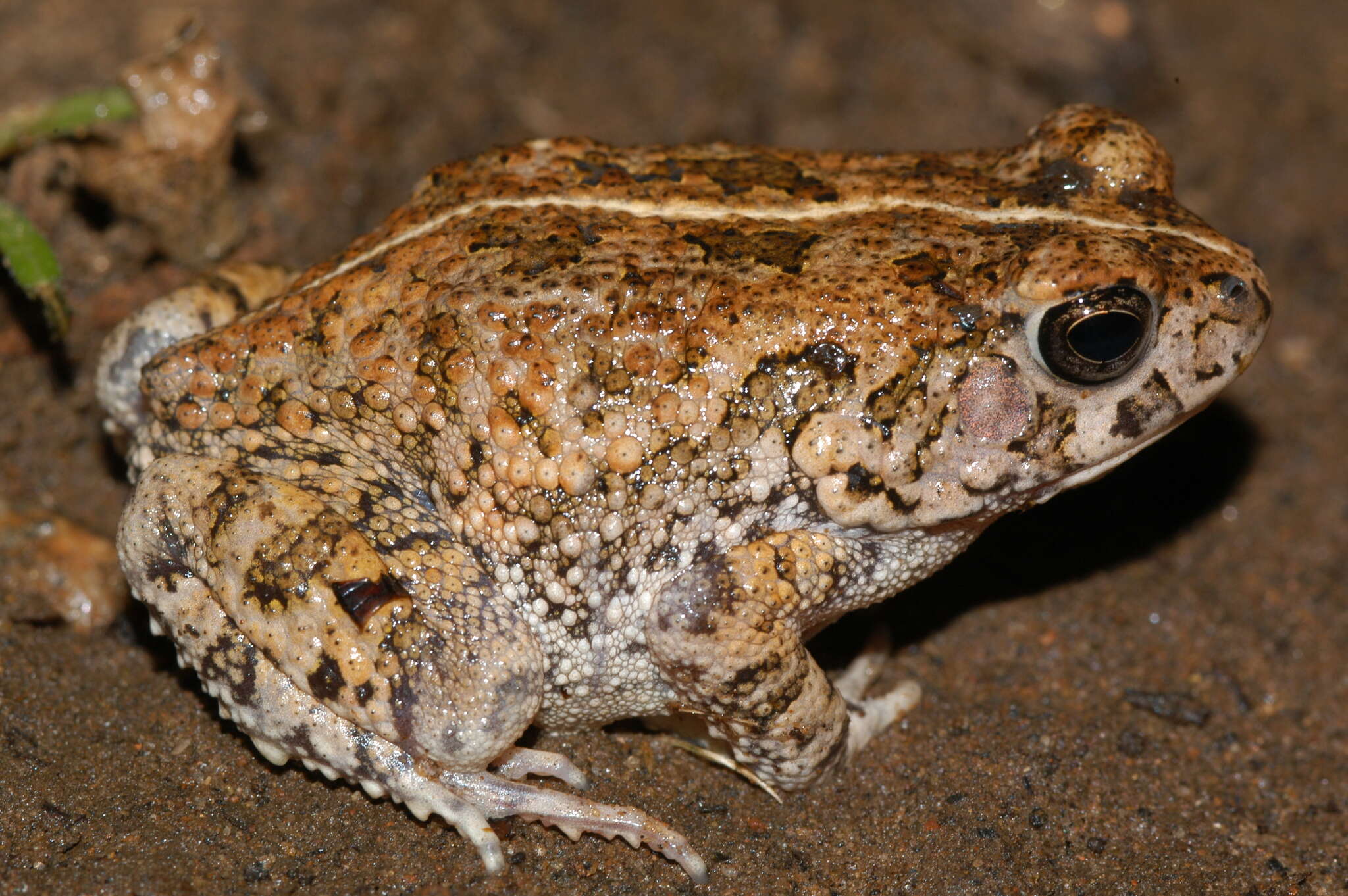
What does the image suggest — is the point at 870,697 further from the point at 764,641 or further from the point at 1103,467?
the point at 1103,467

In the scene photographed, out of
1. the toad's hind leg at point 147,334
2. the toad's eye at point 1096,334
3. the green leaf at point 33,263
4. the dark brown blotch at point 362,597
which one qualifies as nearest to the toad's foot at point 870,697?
the toad's eye at point 1096,334

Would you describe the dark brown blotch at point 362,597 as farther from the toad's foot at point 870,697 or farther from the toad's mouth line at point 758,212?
the toad's foot at point 870,697

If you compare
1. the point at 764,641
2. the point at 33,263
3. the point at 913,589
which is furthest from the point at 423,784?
the point at 33,263

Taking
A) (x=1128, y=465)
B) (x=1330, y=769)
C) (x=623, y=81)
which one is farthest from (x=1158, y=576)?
(x=623, y=81)

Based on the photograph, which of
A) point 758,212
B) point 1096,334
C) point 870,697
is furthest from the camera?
point 870,697

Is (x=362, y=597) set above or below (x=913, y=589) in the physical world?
above

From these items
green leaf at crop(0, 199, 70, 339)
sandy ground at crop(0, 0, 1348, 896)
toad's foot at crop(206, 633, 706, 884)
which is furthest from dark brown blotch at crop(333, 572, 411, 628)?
green leaf at crop(0, 199, 70, 339)
